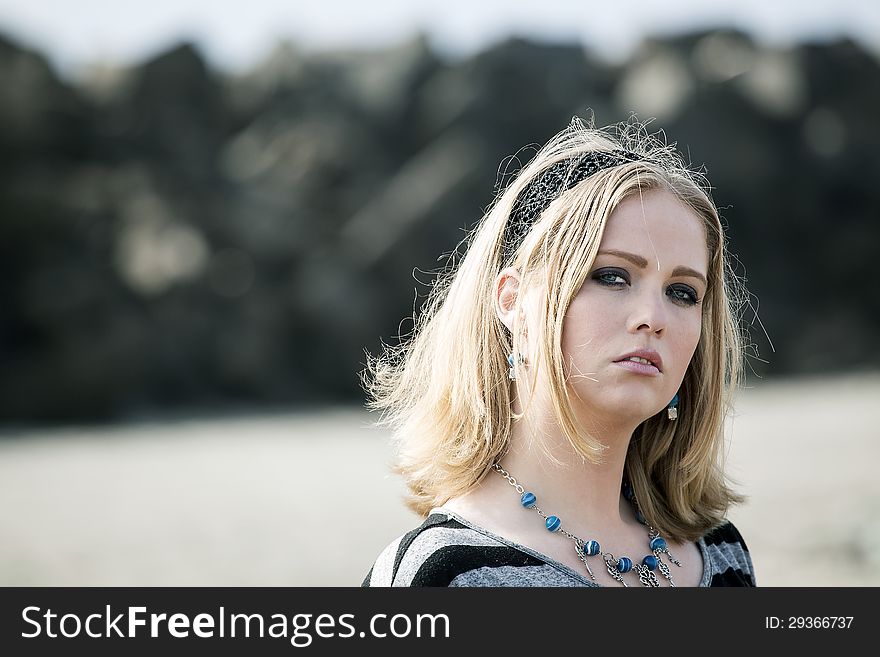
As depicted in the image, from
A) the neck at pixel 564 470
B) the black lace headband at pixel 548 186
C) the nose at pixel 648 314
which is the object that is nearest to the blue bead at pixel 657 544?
the neck at pixel 564 470

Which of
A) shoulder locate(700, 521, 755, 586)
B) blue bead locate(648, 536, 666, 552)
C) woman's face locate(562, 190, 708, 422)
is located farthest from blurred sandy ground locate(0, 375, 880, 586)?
woman's face locate(562, 190, 708, 422)

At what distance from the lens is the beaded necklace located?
78.3 inches

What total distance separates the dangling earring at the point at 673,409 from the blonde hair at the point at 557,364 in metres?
0.05

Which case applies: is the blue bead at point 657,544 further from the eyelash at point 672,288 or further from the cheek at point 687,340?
the eyelash at point 672,288

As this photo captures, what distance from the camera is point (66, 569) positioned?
335 inches

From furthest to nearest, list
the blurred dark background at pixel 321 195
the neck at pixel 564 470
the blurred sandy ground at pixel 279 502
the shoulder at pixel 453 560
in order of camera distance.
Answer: the blurred dark background at pixel 321 195
the blurred sandy ground at pixel 279 502
the neck at pixel 564 470
the shoulder at pixel 453 560

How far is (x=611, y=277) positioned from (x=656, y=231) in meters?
0.13

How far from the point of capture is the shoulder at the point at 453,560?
183 centimetres

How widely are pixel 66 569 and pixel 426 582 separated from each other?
24.7ft

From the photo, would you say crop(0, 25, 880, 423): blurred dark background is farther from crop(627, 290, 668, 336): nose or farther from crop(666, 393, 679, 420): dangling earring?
crop(627, 290, 668, 336): nose

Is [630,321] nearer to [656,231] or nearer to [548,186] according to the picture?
[656,231]

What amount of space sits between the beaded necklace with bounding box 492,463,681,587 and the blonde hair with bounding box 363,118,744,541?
0.25 ft

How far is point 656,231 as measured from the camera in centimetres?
199

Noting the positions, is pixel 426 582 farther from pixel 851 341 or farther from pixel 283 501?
pixel 851 341
